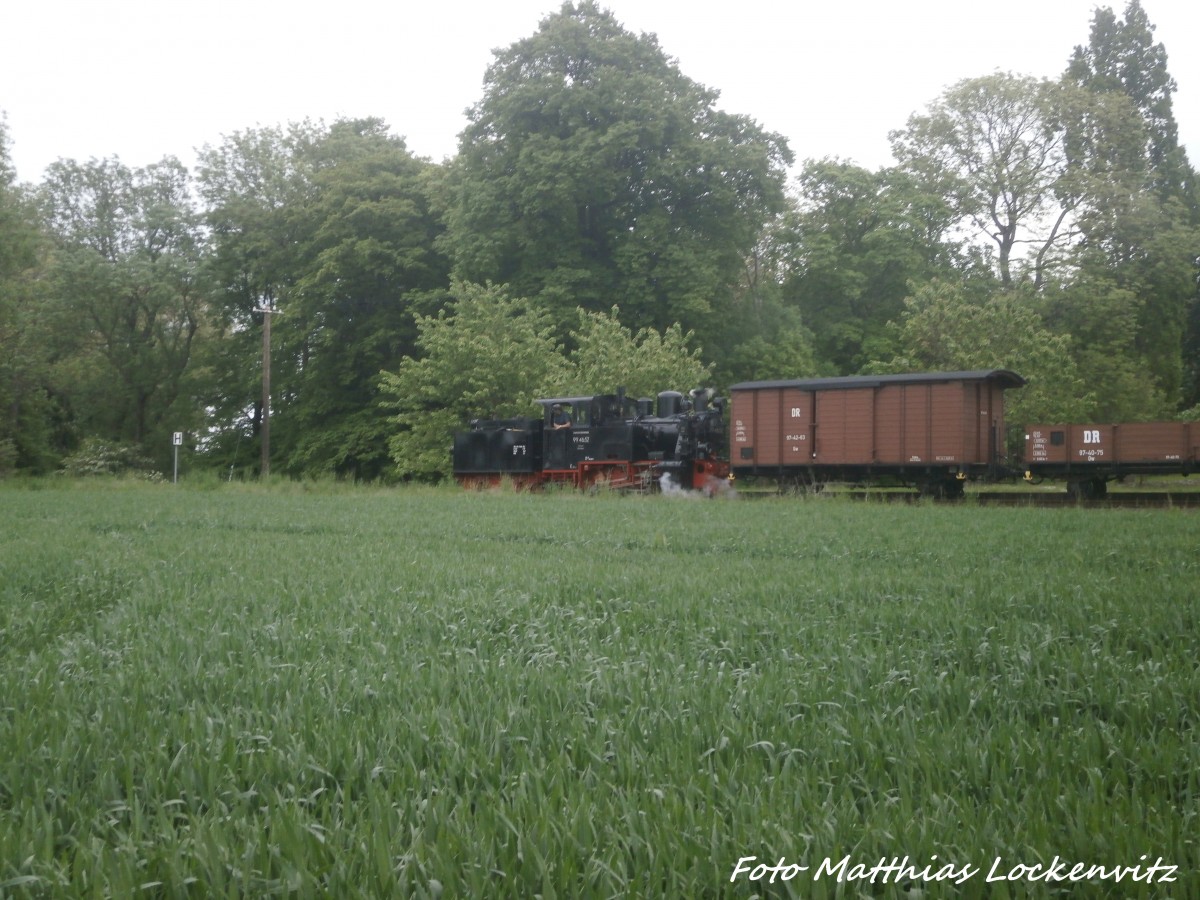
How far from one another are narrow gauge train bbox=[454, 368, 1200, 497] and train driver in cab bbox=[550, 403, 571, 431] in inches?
6.3

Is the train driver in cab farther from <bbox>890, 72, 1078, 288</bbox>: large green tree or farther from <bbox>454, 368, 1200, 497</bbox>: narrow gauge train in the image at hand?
<bbox>890, 72, 1078, 288</bbox>: large green tree

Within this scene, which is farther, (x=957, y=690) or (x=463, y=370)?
(x=463, y=370)

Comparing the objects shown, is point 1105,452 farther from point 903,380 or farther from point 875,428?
point 875,428

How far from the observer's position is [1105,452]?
80.7ft

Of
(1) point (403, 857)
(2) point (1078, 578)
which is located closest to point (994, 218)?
(2) point (1078, 578)

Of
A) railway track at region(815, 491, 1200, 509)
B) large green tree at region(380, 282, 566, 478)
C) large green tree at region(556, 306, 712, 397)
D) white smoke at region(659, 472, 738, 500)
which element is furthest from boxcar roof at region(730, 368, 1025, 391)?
large green tree at region(380, 282, 566, 478)

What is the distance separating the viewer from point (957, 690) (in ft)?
15.0

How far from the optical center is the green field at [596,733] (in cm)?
269

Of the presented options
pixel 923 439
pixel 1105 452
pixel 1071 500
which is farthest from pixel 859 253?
pixel 1071 500

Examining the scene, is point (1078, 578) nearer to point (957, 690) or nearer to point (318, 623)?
point (957, 690)

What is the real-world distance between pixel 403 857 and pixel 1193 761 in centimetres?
253

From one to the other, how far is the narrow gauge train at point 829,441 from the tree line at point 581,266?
426 centimetres

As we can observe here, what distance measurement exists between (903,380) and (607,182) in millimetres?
21147

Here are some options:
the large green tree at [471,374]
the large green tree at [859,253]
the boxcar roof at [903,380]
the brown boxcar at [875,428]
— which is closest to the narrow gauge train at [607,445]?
the brown boxcar at [875,428]
